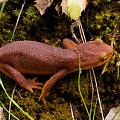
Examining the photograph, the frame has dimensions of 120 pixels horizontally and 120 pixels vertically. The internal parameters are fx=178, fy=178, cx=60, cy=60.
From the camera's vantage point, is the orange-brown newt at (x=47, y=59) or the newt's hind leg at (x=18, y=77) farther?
the newt's hind leg at (x=18, y=77)

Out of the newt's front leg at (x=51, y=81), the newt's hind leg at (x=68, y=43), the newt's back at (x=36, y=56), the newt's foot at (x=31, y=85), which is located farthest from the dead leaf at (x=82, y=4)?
the newt's foot at (x=31, y=85)

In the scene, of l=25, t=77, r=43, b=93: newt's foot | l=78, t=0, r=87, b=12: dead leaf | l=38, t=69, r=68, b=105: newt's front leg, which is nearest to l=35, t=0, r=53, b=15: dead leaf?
l=78, t=0, r=87, b=12: dead leaf

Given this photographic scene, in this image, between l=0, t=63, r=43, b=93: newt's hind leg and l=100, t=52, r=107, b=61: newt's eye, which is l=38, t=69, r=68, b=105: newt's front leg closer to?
l=0, t=63, r=43, b=93: newt's hind leg

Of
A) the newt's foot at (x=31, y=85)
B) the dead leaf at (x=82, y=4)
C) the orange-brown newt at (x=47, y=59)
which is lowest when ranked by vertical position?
the newt's foot at (x=31, y=85)

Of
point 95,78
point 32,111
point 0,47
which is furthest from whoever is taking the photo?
point 0,47

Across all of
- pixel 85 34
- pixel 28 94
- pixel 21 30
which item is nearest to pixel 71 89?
pixel 28 94

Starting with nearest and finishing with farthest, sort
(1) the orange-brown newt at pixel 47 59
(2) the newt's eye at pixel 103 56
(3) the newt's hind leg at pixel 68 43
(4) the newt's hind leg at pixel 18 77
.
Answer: (2) the newt's eye at pixel 103 56
(1) the orange-brown newt at pixel 47 59
(4) the newt's hind leg at pixel 18 77
(3) the newt's hind leg at pixel 68 43

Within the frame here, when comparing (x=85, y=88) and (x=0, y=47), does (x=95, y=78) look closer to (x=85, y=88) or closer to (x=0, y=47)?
(x=85, y=88)

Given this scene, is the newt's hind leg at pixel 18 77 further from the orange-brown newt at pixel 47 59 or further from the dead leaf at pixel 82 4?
the dead leaf at pixel 82 4
